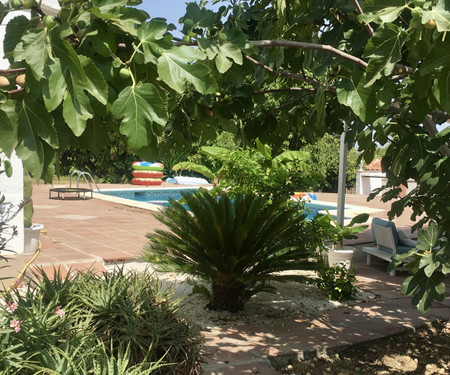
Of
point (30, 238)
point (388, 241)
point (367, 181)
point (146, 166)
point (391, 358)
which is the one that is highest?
point (146, 166)

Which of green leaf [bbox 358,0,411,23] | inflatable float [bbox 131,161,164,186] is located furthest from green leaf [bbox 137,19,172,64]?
inflatable float [bbox 131,161,164,186]

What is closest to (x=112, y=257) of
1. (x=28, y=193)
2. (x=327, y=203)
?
(x=28, y=193)

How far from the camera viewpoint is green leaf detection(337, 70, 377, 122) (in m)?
2.03

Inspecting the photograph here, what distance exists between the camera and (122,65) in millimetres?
1491

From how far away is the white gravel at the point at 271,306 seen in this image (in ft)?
17.3

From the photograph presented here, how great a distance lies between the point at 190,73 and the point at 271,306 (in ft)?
15.4

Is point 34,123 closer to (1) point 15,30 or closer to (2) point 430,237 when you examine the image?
(1) point 15,30

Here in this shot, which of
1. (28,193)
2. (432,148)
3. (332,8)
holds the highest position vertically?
(332,8)

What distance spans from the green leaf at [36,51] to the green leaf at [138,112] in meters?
0.20

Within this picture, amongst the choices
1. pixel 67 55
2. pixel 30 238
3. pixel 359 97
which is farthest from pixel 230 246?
pixel 67 55

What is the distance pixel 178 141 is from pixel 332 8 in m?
1.14

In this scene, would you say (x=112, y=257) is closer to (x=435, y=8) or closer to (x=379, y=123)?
(x=379, y=123)

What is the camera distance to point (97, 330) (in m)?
2.92

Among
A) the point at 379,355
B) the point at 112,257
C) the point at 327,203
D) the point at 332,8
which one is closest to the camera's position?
the point at 332,8
